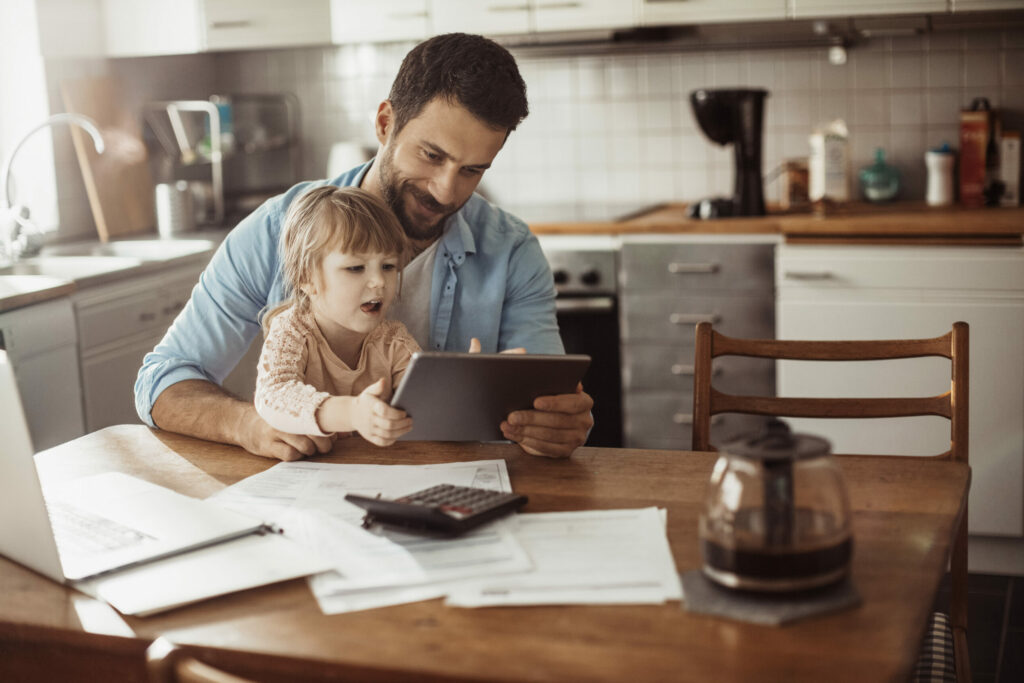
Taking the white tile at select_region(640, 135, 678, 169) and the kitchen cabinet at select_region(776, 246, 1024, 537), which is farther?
the white tile at select_region(640, 135, 678, 169)

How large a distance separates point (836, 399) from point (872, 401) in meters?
0.05

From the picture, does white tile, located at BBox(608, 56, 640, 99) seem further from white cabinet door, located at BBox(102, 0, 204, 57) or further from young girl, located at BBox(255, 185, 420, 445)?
young girl, located at BBox(255, 185, 420, 445)

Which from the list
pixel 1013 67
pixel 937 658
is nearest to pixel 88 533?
pixel 937 658

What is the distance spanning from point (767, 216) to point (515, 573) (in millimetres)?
2401

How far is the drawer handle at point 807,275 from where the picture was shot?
3.00 metres

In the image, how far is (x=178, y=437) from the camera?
1633 mm

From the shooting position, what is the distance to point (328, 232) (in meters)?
1.54

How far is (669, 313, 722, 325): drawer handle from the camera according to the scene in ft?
10.3

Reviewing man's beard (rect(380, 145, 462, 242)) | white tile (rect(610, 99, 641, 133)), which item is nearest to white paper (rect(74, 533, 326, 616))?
man's beard (rect(380, 145, 462, 242))

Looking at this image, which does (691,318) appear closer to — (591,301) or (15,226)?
(591,301)

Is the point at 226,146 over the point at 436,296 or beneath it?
over

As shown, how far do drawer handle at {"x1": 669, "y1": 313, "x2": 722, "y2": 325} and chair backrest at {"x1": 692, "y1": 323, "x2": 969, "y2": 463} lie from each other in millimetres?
1414

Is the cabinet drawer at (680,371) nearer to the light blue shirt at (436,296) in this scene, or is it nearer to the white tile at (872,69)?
the white tile at (872,69)

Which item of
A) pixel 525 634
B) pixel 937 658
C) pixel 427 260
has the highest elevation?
pixel 427 260
